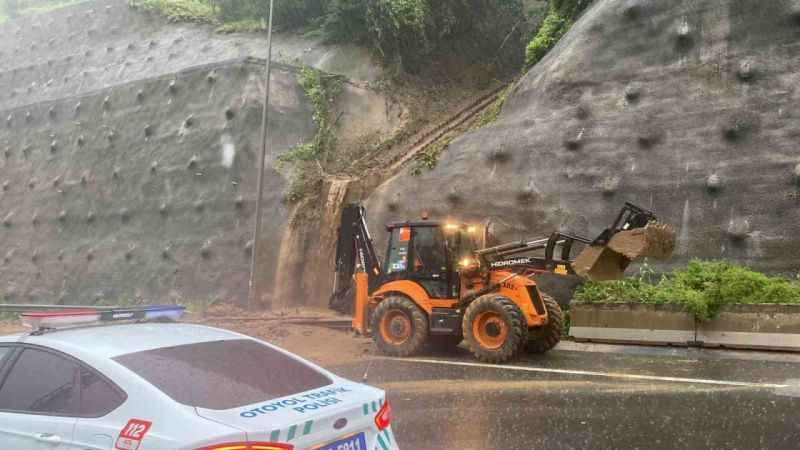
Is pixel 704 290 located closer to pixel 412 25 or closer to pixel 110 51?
pixel 412 25

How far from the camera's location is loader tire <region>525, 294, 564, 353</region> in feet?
38.7

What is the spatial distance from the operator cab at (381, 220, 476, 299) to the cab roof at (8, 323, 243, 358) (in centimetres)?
757

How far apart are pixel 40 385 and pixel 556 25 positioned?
2005 cm

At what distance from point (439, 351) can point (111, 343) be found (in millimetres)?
9015

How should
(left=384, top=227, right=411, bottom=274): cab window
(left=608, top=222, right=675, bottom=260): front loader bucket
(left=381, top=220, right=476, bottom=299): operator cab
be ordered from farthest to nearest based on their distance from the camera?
(left=384, top=227, right=411, bottom=274): cab window < (left=381, top=220, right=476, bottom=299): operator cab < (left=608, top=222, right=675, bottom=260): front loader bucket

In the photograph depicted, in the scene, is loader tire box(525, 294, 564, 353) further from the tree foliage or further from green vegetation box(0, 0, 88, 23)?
green vegetation box(0, 0, 88, 23)

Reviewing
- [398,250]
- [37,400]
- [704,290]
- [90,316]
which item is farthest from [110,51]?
[37,400]

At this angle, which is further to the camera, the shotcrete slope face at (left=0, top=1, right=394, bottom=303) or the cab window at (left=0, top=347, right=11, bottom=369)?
the shotcrete slope face at (left=0, top=1, right=394, bottom=303)

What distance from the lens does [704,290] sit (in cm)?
1195

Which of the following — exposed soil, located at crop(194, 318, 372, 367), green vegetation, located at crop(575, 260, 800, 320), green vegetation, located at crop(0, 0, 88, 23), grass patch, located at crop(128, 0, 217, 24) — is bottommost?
exposed soil, located at crop(194, 318, 372, 367)

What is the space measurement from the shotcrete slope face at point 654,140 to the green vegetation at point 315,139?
2.98m

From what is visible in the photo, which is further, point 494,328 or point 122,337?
point 494,328

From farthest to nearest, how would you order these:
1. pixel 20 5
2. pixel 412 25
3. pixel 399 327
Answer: pixel 20 5
pixel 412 25
pixel 399 327

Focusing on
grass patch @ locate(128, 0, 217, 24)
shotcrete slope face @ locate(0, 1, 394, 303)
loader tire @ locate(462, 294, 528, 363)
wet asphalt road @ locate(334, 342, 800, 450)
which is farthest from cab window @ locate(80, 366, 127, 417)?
grass patch @ locate(128, 0, 217, 24)
